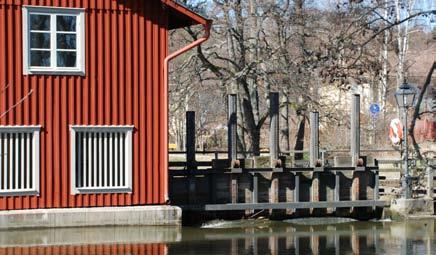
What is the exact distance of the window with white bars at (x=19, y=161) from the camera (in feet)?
63.1

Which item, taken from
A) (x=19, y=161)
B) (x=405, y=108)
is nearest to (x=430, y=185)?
(x=405, y=108)

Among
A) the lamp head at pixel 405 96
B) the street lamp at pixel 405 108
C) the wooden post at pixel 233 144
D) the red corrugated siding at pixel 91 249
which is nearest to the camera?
the red corrugated siding at pixel 91 249

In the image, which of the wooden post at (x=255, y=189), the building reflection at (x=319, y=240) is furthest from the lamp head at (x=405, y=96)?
the wooden post at (x=255, y=189)

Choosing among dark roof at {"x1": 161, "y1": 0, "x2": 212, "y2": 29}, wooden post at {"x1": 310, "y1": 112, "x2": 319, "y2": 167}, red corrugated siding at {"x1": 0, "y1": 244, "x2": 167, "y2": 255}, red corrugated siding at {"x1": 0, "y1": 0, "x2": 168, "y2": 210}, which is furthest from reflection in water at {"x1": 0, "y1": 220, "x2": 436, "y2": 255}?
dark roof at {"x1": 161, "y1": 0, "x2": 212, "y2": 29}

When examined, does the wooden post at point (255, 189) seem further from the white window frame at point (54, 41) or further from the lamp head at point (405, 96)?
the white window frame at point (54, 41)

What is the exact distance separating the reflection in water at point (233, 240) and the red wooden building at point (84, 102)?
3.46ft

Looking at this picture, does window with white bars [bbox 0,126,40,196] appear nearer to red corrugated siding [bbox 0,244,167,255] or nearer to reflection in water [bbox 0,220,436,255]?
reflection in water [bbox 0,220,436,255]

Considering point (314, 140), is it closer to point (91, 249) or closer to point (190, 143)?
point (190, 143)

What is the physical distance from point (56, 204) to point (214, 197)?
13.6 feet

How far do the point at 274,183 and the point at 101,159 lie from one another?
4640 millimetres

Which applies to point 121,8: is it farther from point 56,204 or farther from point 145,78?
point 56,204

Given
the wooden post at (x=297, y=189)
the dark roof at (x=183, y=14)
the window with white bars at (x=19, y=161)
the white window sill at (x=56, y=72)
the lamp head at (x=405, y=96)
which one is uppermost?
the dark roof at (x=183, y=14)

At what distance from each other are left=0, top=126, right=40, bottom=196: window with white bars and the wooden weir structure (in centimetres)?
358

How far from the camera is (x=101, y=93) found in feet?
65.7
